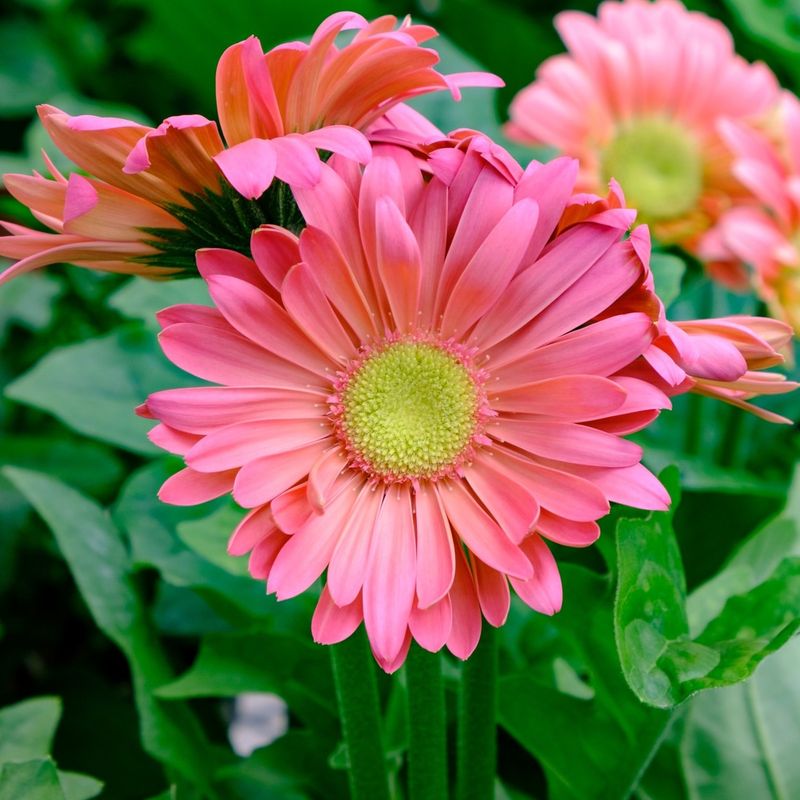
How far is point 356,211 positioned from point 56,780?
0.20 metres

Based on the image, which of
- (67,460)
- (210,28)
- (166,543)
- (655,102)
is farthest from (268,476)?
(210,28)

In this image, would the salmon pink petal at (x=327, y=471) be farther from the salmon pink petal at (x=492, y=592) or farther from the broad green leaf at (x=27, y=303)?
the broad green leaf at (x=27, y=303)

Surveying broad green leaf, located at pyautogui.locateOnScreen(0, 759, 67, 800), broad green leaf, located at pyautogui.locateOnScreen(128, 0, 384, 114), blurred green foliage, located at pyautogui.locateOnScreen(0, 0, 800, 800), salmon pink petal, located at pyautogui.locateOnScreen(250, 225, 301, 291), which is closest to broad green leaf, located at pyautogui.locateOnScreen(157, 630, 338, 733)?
blurred green foliage, located at pyautogui.locateOnScreen(0, 0, 800, 800)

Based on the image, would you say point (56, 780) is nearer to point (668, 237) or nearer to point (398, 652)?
point (398, 652)

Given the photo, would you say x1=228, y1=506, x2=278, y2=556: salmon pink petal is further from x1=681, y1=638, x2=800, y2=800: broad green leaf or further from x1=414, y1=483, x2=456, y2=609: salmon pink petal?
x1=681, y1=638, x2=800, y2=800: broad green leaf

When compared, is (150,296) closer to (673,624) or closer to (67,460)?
(67,460)

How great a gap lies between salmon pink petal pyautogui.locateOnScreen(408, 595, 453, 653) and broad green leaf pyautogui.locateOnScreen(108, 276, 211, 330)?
32 cm

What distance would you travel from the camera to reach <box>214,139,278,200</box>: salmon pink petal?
0.85ft

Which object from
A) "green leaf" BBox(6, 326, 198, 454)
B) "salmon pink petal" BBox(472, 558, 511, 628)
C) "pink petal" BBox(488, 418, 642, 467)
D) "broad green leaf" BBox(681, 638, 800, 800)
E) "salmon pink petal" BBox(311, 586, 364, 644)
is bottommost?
"green leaf" BBox(6, 326, 198, 454)

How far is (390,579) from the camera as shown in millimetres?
298

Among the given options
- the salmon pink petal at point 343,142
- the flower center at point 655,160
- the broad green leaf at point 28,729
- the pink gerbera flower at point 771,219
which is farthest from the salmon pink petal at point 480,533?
the flower center at point 655,160

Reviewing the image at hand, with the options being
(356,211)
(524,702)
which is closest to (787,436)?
(524,702)

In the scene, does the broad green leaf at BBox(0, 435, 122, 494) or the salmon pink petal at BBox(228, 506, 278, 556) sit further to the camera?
the broad green leaf at BBox(0, 435, 122, 494)

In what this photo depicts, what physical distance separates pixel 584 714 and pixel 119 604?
0.71ft
